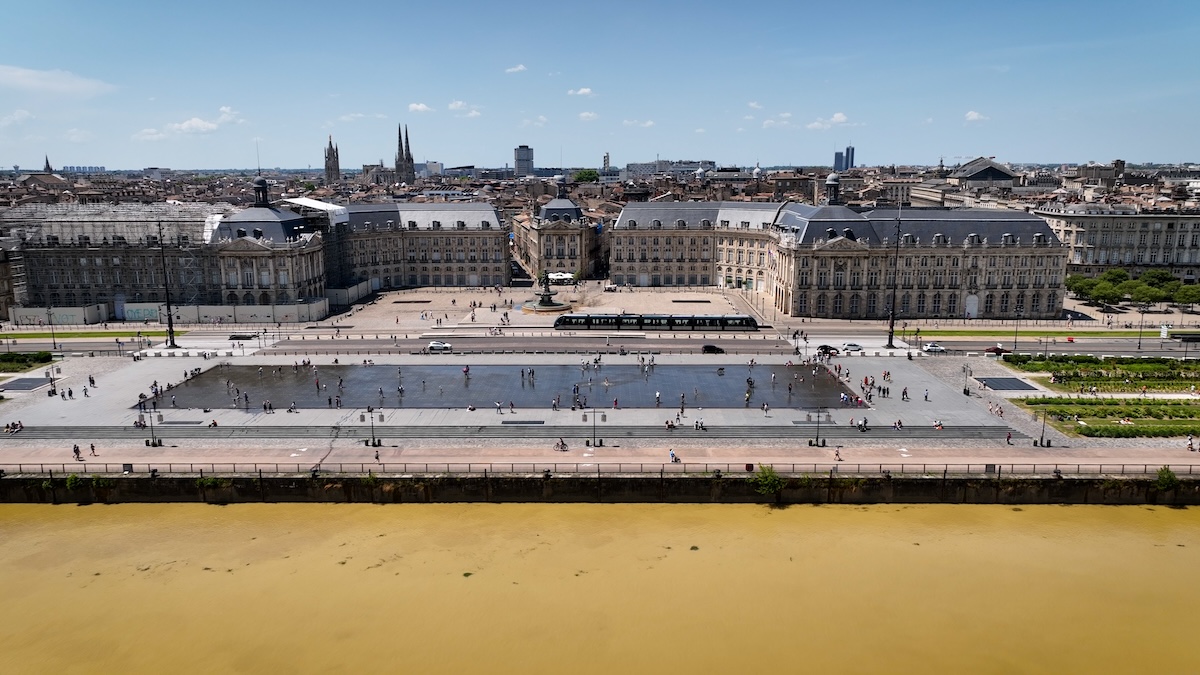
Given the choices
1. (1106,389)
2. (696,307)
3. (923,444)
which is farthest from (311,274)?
(1106,389)

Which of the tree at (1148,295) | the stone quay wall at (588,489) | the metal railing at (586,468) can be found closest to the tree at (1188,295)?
the tree at (1148,295)

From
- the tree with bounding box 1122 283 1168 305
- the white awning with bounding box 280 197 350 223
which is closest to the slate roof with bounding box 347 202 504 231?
the white awning with bounding box 280 197 350 223

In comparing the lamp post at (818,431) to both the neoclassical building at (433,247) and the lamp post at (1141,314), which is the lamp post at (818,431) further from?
the neoclassical building at (433,247)

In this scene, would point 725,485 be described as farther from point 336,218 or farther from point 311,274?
point 336,218

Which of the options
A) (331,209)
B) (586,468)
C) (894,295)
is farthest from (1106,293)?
(331,209)

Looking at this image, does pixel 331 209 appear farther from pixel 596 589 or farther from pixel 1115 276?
pixel 1115 276

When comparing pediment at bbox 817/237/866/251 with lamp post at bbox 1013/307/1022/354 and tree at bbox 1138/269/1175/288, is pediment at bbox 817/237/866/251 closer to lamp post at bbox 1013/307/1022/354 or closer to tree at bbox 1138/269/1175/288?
lamp post at bbox 1013/307/1022/354
